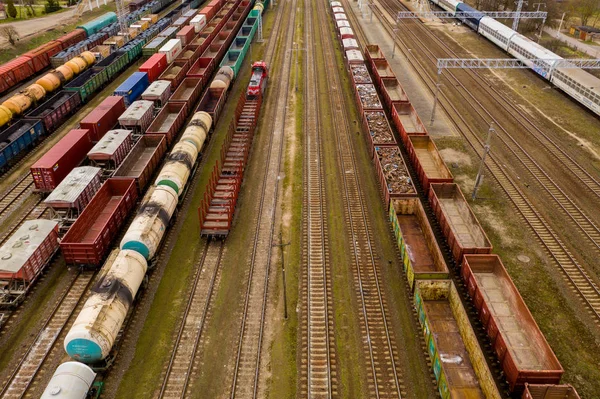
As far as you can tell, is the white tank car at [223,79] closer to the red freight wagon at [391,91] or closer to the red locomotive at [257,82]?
the red locomotive at [257,82]

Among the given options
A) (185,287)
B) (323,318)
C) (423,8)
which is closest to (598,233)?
(323,318)

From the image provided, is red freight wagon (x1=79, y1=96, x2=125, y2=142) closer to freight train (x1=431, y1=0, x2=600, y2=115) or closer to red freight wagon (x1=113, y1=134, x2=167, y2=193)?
red freight wagon (x1=113, y1=134, x2=167, y2=193)

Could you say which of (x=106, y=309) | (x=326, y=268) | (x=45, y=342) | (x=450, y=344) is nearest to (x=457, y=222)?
(x=326, y=268)

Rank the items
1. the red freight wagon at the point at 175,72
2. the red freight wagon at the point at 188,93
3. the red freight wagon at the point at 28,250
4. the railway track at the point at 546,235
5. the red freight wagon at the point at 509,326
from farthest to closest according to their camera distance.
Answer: the red freight wagon at the point at 175,72
the red freight wagon at the point at 188,93
the railway track at the point at 546,235
the red freight wagon at the point at 28,250
the red freight wagon at the point at 509,326

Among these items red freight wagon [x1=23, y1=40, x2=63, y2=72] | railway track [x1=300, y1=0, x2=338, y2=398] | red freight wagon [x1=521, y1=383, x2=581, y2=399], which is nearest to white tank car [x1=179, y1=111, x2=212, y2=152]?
railway track [x1=300, y1=0, x2=338, y2=398]

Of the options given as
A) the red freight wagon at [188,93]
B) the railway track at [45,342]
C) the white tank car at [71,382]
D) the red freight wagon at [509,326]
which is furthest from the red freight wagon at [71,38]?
the red freight wagon at [509,326]

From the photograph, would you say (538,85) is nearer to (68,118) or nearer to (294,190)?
(294,190)

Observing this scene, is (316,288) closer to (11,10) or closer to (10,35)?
(10,35)
